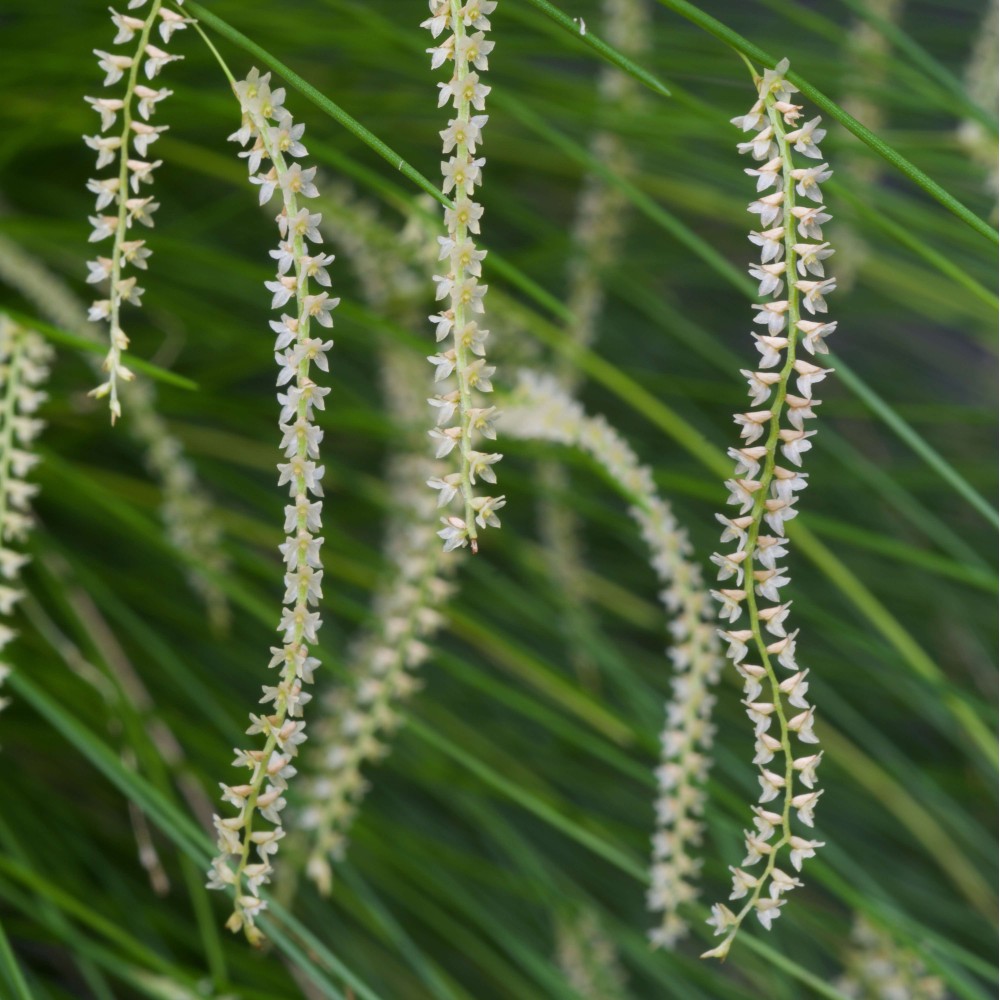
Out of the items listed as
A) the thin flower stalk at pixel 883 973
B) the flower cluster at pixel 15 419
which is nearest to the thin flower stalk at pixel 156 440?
the flower cluster at pixel 15 419

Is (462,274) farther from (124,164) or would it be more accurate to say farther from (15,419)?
(15,419)

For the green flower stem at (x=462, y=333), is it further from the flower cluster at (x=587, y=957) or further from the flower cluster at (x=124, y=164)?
the flower cluster at (x=587, y=957)

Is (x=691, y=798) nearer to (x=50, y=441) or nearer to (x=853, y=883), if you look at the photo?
(x=853, y=883)

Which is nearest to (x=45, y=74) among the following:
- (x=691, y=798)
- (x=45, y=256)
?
(x=45, y=256)

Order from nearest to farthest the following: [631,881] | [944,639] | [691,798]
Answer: [691,798], [631,881], [944,639]

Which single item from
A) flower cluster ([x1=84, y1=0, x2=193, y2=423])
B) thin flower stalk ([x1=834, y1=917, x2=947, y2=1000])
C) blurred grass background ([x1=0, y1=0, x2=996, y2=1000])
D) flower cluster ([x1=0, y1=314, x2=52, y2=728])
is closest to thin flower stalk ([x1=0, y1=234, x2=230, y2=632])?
blurred grass background ([x1=0, y1=0, x2=996, y2=1000])
